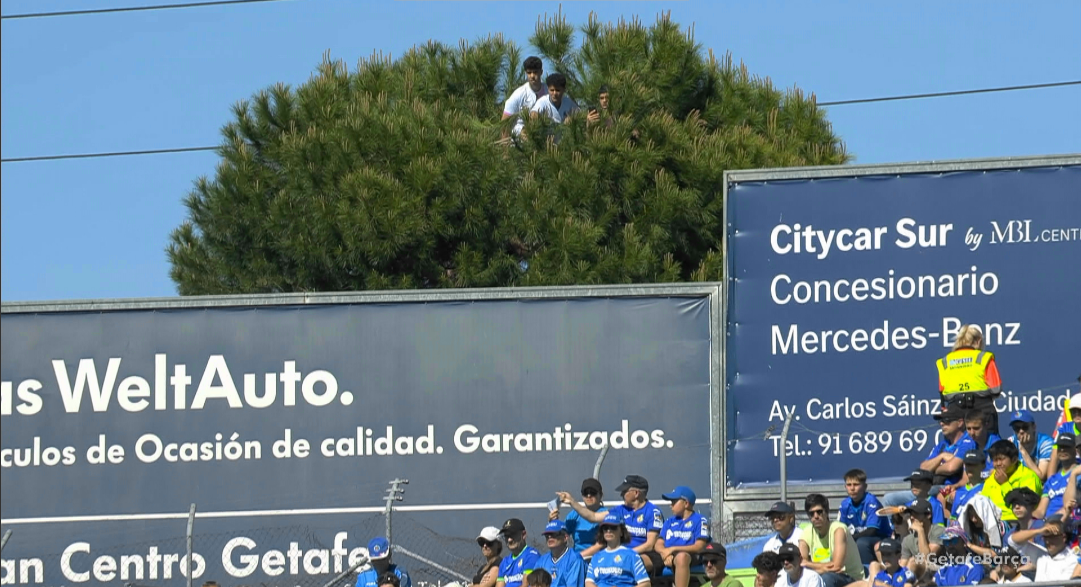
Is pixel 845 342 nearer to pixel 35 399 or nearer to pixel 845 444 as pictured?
pixel 845 444

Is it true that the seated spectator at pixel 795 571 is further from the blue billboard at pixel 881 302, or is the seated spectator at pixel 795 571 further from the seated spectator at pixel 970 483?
the blue billboard at pixel 881 302

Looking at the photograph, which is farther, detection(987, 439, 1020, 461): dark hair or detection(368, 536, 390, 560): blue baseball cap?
detection(368, 536, 390, 560): blue baseball cap

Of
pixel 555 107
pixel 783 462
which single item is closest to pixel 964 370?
pixel 783 462

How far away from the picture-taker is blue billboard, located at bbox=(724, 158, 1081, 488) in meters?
16.2

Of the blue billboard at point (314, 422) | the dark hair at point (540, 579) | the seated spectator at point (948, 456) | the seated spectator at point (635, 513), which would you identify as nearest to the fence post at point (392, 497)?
the blue billboard at point (314, 422)

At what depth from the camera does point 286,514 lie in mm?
16875

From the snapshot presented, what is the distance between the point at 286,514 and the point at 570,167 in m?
8.33

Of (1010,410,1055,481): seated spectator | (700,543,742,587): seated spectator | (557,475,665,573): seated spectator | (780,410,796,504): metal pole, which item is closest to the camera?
(700,543,742,587): seated spectator

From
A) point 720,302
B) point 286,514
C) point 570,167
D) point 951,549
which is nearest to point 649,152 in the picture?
point 570,167

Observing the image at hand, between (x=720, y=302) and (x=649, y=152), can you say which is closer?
(x=720, y=302)

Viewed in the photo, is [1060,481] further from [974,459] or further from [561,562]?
[561,562]

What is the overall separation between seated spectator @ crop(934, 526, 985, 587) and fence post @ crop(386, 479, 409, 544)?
16.0 feet

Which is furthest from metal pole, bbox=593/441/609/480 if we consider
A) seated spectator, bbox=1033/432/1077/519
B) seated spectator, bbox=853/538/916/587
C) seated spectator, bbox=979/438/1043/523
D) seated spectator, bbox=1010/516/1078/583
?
seated spectator, bbox=1010/516/1078/583

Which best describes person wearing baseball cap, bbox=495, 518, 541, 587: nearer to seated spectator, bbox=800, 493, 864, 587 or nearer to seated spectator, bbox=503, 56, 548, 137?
seated spectator, bbox=800, 493, 864, 587
